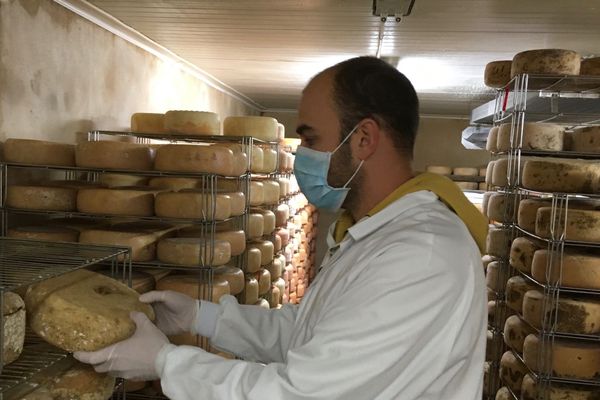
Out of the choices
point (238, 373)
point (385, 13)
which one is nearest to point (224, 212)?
point (385, 13)

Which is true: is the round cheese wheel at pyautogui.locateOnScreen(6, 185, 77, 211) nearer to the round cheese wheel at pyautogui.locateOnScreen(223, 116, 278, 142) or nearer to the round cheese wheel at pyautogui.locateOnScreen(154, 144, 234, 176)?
the round cheese wheel at pyautogui.locateOnScreen(154, 144, 234, 176)

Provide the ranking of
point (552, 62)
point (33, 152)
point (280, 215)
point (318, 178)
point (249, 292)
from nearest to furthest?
point (318, 178)
point (33, 152)
point (552, 62)
point (249, 292)
point (280, 215)

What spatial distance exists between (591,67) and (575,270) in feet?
4.25

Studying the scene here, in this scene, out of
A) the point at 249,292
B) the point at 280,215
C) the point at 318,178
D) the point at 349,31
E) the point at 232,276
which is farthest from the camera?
the point at 280,215

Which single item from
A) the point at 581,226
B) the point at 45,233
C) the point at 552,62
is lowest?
the point at 45,233

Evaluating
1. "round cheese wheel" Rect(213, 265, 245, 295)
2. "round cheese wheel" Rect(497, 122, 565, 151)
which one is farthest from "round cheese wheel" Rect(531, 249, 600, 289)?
"round cheese wheel" Rect(213, 265, 245, 295)

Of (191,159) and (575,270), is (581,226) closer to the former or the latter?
(575,270)

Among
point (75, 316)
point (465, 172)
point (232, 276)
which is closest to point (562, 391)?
point (232, 276)

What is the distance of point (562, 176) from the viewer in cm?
286

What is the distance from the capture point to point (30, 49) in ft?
8.09

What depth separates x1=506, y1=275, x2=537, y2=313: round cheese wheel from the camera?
120 inches

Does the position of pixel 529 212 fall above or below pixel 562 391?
above

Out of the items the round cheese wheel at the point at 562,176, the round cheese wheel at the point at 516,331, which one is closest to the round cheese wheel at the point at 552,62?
the round cheese wheel at the point at 562,176

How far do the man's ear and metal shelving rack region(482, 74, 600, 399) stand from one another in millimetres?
1650
